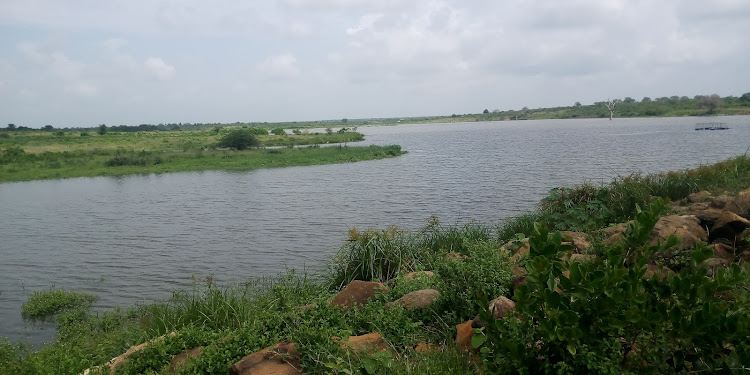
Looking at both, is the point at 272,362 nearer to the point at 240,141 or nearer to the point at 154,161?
the point at 154,161

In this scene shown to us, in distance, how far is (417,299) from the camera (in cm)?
532

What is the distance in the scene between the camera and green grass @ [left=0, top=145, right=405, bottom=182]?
37.3 metres

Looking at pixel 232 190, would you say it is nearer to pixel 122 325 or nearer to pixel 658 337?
pixel 122 325

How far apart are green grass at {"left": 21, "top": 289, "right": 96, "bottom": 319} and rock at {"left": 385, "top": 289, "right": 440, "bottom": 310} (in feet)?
26.8

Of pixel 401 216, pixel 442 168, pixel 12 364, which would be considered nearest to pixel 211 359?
pixel 12 364

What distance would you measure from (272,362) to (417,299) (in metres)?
1.71

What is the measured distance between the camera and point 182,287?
37.2 ft

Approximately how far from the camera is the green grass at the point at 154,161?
37.3 m

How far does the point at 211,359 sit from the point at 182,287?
7474 mm

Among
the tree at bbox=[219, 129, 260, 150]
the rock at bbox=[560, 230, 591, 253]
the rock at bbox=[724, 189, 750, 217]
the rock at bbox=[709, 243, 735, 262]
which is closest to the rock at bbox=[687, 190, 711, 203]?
the rock at bbox=[724, 189, 750, 217]

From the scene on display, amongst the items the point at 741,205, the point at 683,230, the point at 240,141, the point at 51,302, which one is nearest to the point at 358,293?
the point at 683,230

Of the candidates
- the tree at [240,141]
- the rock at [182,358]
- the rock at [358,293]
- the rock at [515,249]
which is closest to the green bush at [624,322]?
the rock at [515,249]

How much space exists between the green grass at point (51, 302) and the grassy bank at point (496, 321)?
1729mm

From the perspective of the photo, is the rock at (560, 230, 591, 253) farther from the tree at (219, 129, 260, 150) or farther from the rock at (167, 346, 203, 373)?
the tree at (219, 129, 260, 150)
